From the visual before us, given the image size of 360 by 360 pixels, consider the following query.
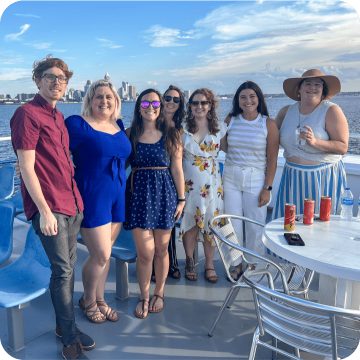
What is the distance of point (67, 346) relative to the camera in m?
1.85

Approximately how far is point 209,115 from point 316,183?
3.41ft

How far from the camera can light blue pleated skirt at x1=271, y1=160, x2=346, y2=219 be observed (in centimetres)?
265

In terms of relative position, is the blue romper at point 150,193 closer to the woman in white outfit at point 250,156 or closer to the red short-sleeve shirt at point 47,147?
the red short-sleeve shirt at point 47,147

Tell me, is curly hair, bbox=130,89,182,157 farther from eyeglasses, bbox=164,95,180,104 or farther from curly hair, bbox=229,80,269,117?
curly hair, bbox=229,80,269,117

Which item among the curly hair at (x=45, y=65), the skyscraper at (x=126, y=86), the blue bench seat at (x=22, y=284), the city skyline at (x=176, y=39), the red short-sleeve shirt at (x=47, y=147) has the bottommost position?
the blue bench seat at (x=22, y=284)

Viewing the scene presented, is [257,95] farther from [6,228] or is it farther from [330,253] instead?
[6,228]

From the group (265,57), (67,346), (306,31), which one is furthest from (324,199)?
(306,31)

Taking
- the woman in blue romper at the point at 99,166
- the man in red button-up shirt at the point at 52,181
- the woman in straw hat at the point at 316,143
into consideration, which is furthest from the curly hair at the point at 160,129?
the woman in straw hat at the point at 316,143

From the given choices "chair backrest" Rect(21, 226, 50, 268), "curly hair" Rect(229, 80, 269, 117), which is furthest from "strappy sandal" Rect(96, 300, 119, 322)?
"curly hair" Rect(229, 80, 269, 117)

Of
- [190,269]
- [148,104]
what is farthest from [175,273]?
[148,104]

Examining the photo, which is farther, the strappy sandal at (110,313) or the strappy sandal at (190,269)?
the strappy sandal at (190,269)

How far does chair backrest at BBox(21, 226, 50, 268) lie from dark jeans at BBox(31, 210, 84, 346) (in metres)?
0.36

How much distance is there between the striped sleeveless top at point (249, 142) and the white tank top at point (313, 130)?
0.72 feet

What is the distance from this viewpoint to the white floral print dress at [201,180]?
261 cm
